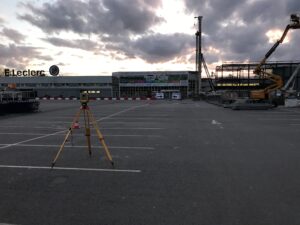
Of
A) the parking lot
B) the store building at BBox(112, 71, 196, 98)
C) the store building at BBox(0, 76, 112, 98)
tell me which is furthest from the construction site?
the store building at BBox(0, 76, 112, 98)

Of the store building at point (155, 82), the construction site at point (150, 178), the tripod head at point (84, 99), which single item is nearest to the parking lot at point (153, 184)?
the construction site at point (150, 178)

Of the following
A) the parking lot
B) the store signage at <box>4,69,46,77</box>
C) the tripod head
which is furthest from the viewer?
A: the store signage at <box>4,69,46,77</box>

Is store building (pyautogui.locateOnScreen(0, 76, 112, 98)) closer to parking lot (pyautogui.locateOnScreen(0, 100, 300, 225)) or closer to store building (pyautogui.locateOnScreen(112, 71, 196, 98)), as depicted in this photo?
store building (pyautogui.locateOnScreen(112, 71, 196, 98))

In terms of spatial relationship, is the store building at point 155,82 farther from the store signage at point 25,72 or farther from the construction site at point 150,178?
the construction site at point 150,178

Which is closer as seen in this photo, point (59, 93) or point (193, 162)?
point (193, 162)

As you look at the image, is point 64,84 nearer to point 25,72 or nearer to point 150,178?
point 25,72

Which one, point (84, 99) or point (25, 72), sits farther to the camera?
point (25, 72)

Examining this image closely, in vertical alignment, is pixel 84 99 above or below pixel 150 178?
above

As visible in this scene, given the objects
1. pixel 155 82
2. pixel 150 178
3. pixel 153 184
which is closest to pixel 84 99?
pixel 150 178

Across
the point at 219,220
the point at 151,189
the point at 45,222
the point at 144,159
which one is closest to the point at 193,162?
the point at 144,159

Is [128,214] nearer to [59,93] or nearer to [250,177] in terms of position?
[250,177]

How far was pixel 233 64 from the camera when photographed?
77.0 meters

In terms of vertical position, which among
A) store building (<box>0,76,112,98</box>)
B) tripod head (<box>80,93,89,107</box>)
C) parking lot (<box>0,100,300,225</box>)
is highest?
store building (<box>0,76,112,98</box>)

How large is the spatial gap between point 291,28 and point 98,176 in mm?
31539
